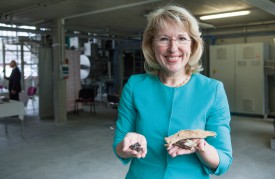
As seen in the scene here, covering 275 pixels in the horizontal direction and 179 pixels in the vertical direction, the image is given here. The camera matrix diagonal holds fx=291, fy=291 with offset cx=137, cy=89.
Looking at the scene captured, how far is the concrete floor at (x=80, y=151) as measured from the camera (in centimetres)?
405

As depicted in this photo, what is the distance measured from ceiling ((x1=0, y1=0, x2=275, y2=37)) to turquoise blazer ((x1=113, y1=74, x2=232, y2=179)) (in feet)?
14.1

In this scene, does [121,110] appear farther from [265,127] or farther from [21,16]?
[21,16]

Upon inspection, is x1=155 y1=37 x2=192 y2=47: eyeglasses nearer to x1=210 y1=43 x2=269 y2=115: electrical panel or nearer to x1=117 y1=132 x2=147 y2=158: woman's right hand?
x1=117 y1=132 x2=147 y2=158: woman's right hand

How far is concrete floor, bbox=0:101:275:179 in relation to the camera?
160 inches

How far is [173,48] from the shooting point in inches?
41.3

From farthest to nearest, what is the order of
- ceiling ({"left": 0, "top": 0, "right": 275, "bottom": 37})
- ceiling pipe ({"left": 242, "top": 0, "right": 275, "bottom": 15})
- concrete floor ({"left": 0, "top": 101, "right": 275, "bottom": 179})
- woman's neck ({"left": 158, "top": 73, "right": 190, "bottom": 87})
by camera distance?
ceiling ({"left": 0, "top": 0, "right": 275, "bottom": 37})
ceiling pipe ({"left": 242, "top": 0, "right": 275, "bottom": 15})
concrete floor ({"left": 0, "top": 101, "right": 275, "bottom": 179})
woman's neck ({"left": 158, "top": 73, "right": 190, "bottom": 87})

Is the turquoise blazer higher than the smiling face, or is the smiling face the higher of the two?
the smiling face

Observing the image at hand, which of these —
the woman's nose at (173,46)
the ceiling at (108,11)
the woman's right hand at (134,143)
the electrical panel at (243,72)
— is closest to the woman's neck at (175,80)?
the woman's nose at (173,46)

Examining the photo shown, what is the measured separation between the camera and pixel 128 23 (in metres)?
9.26

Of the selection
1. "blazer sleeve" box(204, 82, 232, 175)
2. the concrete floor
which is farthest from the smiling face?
the concrete floor

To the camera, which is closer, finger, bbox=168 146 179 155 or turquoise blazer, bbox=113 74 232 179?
finger, bbox=168 146 179 155

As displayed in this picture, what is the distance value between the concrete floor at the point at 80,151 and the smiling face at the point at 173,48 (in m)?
3.09

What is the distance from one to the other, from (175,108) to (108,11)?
6619 millimetres

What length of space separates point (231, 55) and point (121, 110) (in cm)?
827
